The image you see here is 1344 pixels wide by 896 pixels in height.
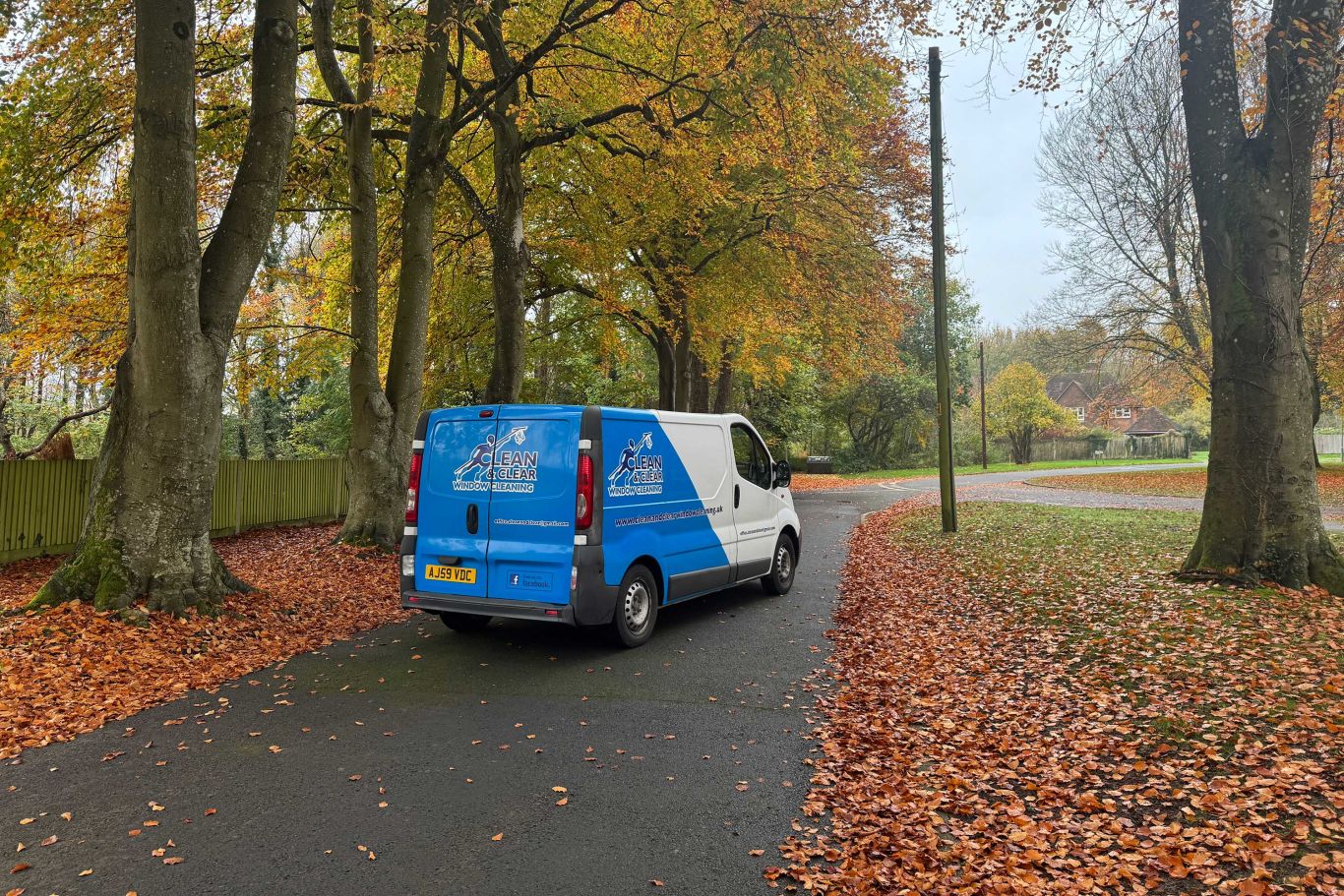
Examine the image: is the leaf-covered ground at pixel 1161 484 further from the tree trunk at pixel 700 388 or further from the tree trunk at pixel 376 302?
the tree trunk at pixel 376 302

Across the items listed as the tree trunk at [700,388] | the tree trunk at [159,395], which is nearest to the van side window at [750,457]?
the tree trunk at [159,395]

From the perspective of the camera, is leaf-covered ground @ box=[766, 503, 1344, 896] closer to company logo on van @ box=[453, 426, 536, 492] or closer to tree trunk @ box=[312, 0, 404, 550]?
company logo on van @ box=[453, 426, 536, 492]

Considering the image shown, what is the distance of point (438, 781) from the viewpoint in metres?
4.07

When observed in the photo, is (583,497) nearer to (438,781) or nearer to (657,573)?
(657,573)

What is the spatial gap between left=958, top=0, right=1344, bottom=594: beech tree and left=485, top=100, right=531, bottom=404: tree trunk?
956 centimetres

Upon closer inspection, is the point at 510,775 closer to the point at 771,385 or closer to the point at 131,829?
the point at 131,829

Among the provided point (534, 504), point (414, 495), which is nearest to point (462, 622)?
point (414, 495)

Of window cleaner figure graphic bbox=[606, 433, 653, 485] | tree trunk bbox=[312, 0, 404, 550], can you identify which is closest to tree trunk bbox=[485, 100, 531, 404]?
tree trunk bbox=[312, 0, 404, 550]

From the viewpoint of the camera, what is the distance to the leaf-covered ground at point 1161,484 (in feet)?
75.7

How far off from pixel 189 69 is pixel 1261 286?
10.4 m

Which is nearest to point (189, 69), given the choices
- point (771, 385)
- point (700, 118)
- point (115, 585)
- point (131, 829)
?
point (115, 585)

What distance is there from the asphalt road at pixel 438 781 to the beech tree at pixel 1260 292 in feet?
15.4

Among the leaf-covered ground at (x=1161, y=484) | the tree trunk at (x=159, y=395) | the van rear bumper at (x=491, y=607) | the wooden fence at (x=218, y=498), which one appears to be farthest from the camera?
the leaf-covered ground at (x=1161, y=484)

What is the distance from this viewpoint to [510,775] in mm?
4160
